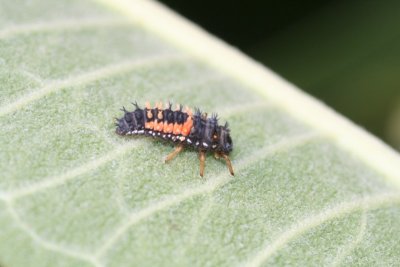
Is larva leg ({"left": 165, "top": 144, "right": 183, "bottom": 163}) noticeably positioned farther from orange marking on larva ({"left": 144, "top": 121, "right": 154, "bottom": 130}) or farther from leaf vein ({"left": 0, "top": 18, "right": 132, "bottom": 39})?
leaf vein ({"left": 0, "top": 18, "right": 132, "bottom": 39})

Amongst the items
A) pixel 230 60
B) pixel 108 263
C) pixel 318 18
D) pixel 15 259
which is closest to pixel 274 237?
pixel 108 263

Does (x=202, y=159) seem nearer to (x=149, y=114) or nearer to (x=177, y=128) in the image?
(x=177, y=128)

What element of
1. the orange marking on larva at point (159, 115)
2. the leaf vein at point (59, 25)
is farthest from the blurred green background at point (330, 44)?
the orange marking on larva at point (159, 115)

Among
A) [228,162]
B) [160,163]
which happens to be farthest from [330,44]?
[160,163]

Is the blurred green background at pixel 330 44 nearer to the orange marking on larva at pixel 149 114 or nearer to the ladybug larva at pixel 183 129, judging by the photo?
the ladybug larva at pixel 183 129

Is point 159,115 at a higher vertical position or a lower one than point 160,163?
higher

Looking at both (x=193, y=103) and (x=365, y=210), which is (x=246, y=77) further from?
(x=365, y=210)

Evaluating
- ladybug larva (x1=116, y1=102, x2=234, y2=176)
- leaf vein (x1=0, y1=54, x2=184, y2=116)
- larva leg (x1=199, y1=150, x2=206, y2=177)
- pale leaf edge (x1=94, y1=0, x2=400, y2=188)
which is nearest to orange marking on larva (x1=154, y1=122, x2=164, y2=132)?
ladybug larva (x1=116, y1=102, x2=234, y2=176)
